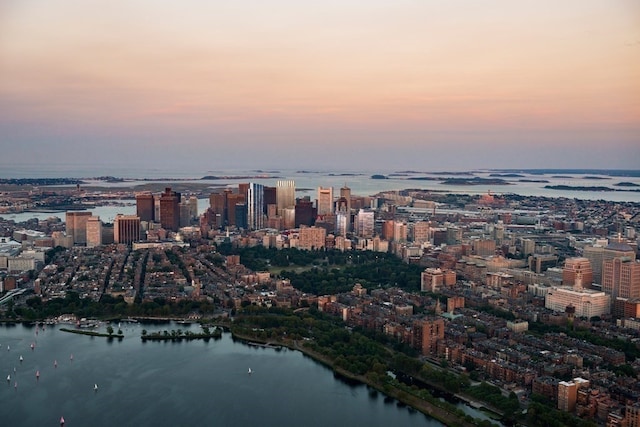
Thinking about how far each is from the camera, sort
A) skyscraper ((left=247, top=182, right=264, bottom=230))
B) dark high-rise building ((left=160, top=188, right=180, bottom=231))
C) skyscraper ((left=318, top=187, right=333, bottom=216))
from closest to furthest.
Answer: dark high-rise building ((left=160, top=188, right=180, bottom=231)) < skyscraper ((left=247, top=182, right=264, bottom=230)) < skyscraper ((left=318, top=187, right=333, bottom=216))

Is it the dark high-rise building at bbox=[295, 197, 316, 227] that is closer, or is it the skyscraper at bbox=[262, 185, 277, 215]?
the dark high-rise building at bbox=[295, 197, 316, 227]

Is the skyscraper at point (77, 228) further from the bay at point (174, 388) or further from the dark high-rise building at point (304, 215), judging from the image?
the bay at point (174, 388)

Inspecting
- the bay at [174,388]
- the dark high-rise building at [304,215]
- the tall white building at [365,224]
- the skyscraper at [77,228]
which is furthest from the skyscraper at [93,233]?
the bay at [174,388]

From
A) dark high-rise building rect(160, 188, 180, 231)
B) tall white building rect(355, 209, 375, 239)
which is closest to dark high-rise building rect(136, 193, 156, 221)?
dark high-rise building rect(160, 188, 180, 231)

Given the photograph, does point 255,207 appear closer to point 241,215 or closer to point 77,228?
point 241,215

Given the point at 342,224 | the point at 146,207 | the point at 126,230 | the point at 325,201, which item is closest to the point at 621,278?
the point at 342,224

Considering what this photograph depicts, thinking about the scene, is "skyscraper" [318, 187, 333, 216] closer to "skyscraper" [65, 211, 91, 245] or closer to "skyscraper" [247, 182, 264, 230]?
"skyscraper" [247, 182, 264, 230]

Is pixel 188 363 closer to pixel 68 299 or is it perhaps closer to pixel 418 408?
pixel 418 408
